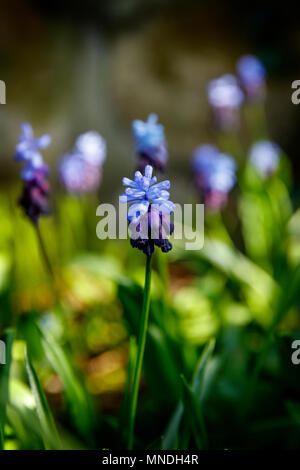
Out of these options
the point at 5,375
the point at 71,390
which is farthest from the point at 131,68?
the point at 5,375

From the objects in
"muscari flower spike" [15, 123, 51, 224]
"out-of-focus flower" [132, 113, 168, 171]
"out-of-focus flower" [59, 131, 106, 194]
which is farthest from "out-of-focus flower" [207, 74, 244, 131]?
"muscari flower spike" [15, 123, 51, 224]

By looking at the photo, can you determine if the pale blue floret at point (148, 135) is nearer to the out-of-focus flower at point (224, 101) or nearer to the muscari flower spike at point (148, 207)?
the muscari flower spike at point (148, 207)

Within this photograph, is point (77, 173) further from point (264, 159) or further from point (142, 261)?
point (264, 159)

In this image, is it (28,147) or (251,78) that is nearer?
(28,147)

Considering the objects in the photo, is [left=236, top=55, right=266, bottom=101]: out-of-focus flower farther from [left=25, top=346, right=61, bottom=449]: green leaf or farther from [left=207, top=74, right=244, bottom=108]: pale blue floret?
[left=25, top=346, right=61, bottom=449]: green leaf

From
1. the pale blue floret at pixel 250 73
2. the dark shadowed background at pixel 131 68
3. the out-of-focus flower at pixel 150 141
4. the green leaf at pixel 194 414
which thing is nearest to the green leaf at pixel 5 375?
the green leaf at pixel 194 414

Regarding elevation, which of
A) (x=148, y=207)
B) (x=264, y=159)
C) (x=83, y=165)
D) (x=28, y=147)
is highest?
(x=264, y=159)
